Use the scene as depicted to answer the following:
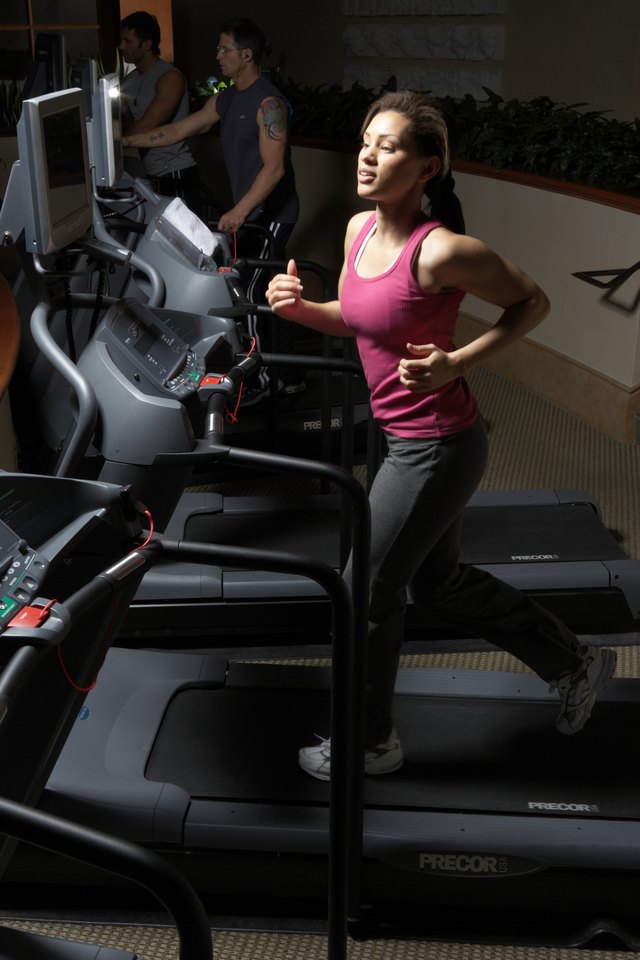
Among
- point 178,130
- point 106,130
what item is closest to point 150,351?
point 106,130

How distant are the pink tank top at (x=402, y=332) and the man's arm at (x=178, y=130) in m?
3.13

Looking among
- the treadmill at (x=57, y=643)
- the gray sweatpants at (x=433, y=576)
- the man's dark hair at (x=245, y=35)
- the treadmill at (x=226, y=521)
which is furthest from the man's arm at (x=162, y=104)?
the treadmill at (x=57, y=643)

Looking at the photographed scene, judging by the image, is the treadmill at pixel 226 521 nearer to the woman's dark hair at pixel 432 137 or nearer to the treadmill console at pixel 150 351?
the treadmill console at pixel 150 351

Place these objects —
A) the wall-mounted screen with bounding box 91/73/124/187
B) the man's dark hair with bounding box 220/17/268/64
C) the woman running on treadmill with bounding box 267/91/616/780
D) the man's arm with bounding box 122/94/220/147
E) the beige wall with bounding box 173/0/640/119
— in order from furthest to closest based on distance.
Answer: the beige wall with bounding box 173/0/640/119, the man's arm with bounding box 122/94/220/147, the man's dark hair with bounding box 220/17/268/64, the wall-mounted screen with bounding box 91/73/124/187, the woman running on treadmill with bounding box 267/91/616/780

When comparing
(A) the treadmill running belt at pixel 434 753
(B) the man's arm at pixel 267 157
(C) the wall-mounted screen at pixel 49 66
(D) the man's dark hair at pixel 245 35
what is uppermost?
(D) the man's dark hair at pixel 245 35

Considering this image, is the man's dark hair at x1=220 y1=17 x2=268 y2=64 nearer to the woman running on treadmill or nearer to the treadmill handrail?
the woman running on treadmill

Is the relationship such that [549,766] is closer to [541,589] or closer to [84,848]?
[541,589]

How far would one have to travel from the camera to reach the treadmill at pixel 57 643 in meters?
1.02

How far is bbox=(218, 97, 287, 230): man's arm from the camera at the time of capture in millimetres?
4555

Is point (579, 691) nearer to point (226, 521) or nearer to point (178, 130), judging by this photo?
point (226, 521)

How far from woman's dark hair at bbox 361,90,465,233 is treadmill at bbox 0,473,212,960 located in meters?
0.91

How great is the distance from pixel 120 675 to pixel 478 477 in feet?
3.51

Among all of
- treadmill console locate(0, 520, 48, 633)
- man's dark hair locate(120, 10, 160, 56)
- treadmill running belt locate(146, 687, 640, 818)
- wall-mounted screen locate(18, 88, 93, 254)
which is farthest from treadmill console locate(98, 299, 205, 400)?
man's dark hair locate(120, 10, 160, 56)

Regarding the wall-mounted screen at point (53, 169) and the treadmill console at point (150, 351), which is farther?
the treadmill console at point (150, 351)
